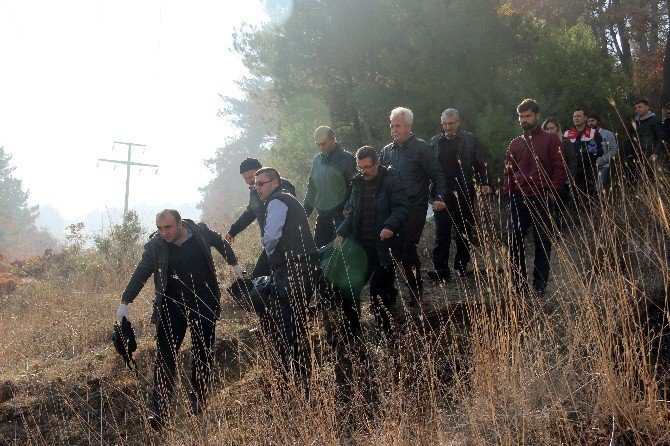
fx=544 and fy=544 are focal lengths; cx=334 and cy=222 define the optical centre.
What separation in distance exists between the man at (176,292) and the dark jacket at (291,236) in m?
0.66

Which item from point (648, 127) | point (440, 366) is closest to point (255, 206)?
point (440, 366)

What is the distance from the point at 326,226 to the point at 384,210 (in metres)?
1.21

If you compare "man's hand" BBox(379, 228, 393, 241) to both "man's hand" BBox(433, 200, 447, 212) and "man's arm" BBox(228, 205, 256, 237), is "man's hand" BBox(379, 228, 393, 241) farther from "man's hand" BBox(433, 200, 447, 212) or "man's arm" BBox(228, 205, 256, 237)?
"man's arm" BBox(228, 205, 256, 237)

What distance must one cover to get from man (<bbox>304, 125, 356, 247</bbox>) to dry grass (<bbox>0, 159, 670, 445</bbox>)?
1123 millimetres

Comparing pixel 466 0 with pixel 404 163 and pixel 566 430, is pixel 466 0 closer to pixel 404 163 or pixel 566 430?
pixel 404 163

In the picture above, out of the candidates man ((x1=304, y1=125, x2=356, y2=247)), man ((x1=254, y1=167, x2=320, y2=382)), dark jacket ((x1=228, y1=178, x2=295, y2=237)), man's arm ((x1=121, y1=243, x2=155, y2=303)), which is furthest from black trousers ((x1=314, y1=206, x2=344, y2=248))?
man's arm ((x1=121, y1=243, x2=155, y2=303))

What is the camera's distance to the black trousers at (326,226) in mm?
6035

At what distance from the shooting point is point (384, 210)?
5.03 m

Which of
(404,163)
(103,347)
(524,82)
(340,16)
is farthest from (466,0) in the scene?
(103,347)

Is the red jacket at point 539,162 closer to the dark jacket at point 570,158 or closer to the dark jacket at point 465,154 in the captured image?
the dark jacket at point 570,158

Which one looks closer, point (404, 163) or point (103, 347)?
point (404, 163)

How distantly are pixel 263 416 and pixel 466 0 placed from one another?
799cm

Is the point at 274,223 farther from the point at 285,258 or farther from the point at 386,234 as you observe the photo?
the point at 386,234

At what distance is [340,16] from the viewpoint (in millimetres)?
10375
